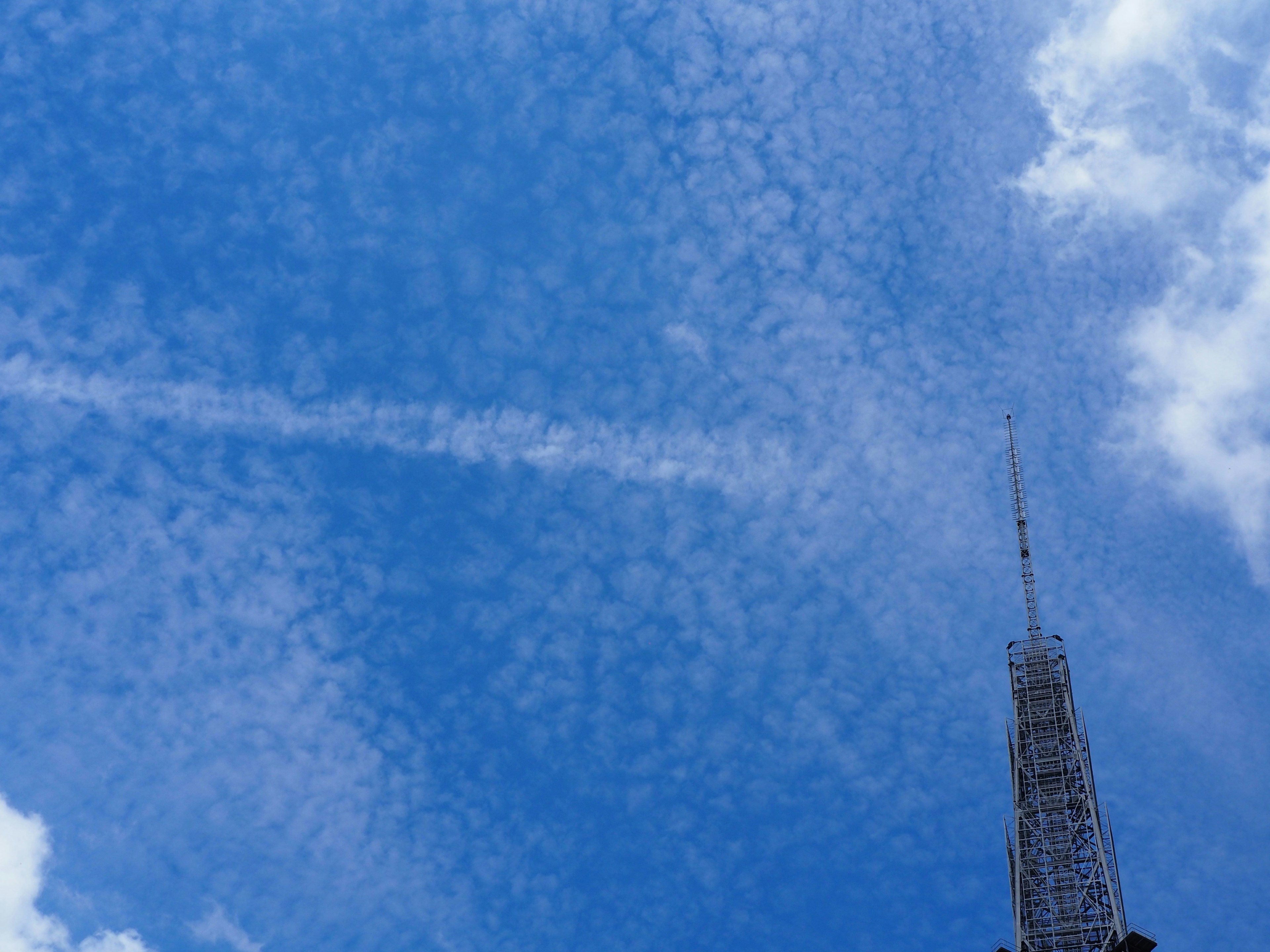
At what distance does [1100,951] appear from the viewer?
506 ft

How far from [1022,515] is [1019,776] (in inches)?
1592

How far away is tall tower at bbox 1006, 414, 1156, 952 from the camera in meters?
158

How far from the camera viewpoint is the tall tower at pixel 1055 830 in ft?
517

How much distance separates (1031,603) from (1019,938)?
161 ft

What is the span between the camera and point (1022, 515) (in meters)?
198

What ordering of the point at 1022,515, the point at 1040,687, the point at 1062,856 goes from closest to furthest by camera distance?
the point at 1062,856
the point at 1040,687
the point at 1022,515

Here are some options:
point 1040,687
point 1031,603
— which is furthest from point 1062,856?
point 1031,603

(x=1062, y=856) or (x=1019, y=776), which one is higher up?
(x=1019, y=776)

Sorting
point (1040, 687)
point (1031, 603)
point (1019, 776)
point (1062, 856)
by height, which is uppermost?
point (1031, 603)

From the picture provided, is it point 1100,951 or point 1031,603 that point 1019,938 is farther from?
point 1031,603

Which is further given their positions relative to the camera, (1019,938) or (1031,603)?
(1031,603)

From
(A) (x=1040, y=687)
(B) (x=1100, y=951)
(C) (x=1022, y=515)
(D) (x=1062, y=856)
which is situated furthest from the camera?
(C) (x=1022, y=515)

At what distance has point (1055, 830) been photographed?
167 m

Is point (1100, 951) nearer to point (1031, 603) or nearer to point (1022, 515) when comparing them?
point (1031, 603)
